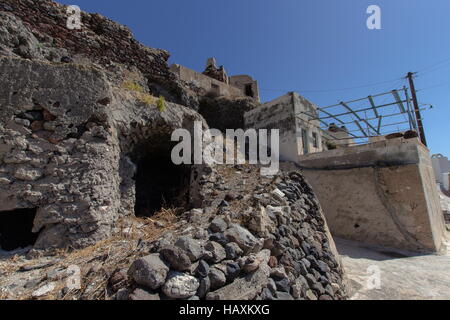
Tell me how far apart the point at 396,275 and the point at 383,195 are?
131 inches

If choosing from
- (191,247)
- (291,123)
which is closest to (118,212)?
(191,247)

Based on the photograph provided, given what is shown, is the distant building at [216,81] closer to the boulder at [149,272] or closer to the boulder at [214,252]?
the boulder at [214,252]

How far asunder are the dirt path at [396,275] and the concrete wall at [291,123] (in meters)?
6.08

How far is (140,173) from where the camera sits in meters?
5.03

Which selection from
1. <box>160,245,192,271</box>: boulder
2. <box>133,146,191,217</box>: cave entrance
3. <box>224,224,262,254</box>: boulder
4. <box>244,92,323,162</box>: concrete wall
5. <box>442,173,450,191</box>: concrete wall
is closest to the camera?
<box>160,245,192,271</box>: boulder

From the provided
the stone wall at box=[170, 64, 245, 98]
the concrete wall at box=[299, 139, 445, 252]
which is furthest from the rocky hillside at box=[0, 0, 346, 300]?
the stone wall at box=[170, 64, 245, 98]

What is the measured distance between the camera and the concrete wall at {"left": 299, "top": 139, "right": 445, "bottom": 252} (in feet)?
20.4

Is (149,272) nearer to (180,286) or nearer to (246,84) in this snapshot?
(180,286)

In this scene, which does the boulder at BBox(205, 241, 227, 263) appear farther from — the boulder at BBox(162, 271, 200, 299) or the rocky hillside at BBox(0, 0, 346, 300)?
the boulder at BBox(162, 271, 200, 299)

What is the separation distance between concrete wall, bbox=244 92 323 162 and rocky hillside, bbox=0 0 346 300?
7485 millimetres

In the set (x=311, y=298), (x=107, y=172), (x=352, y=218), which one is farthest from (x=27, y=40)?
(x=352, y=218)

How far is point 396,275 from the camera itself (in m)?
4.07
